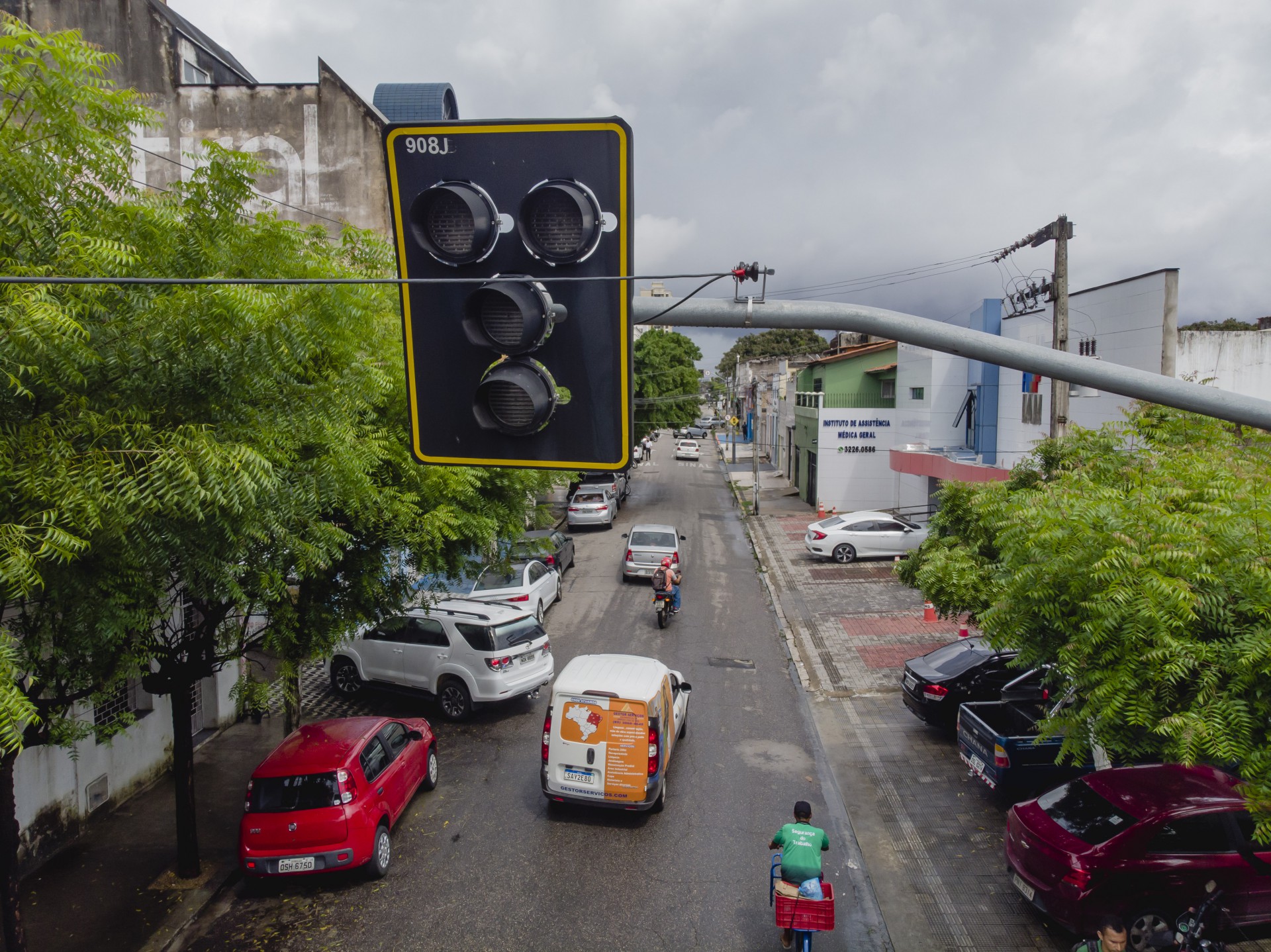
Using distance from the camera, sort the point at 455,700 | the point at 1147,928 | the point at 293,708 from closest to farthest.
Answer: the point at 1147,928 < the point at 293,708 < the point at 455,700

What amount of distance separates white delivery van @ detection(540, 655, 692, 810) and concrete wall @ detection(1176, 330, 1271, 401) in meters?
14.9

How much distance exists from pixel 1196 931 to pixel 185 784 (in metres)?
9.55

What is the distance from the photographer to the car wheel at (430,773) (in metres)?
11.0

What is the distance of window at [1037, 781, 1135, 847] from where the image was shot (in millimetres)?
7812

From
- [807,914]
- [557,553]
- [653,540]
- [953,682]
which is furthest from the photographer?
[653,540]

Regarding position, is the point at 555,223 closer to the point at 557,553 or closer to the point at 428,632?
the point at 428,632

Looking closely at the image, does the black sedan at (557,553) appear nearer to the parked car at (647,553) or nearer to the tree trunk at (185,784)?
the parked car at (647,553)

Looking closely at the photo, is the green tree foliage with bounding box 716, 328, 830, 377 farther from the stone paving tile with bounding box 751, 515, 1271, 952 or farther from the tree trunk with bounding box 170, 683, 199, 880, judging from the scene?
the tree trunk with bounding box 170, 683, 199, 880

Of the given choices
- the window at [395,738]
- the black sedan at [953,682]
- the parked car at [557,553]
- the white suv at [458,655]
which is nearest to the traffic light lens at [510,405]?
the window at [395,738]

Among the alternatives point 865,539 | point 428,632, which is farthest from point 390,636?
point 865,539

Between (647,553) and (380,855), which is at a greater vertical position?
(647,553)

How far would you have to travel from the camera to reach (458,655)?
13.4m

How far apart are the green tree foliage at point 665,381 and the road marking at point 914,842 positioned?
26.1 metres

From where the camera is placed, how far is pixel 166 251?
6633mm
